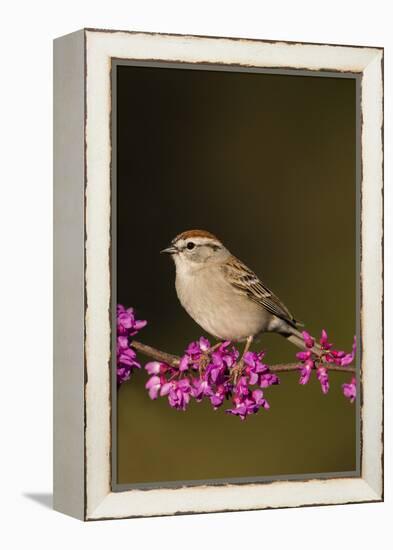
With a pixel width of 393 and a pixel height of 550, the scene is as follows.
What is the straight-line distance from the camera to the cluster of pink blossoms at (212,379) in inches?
297

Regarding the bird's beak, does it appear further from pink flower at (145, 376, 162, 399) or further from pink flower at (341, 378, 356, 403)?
pink flower at (341, 378, 356, 403)

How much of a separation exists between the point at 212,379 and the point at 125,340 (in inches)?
22.5

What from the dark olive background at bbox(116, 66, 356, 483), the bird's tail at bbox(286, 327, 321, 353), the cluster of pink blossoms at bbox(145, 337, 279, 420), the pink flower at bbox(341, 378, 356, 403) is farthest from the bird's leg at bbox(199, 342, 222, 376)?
the pink flower at bbox(341, 378, 356, 403)

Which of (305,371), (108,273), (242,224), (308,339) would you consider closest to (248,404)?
(305,371)

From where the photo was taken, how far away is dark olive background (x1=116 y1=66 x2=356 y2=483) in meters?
7.38

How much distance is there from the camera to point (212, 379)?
7680 millimetres

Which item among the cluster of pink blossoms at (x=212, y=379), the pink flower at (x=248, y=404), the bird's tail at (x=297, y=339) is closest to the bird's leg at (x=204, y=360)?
the cluster of pink blossoms at (x=212, y=379)

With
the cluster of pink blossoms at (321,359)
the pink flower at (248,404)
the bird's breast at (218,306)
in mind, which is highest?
the bird's breast at (218,306)

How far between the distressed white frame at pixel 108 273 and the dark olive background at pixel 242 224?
0.08 metres

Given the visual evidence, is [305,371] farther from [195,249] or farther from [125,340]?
[125,340]

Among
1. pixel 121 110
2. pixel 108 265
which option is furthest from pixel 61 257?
pixel 121 110

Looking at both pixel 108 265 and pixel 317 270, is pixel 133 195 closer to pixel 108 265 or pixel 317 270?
pixel 108 265

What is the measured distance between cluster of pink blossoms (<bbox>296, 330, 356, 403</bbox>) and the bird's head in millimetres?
673

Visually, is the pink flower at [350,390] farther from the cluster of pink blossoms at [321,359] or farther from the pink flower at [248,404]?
the pink flower at [248,404]
